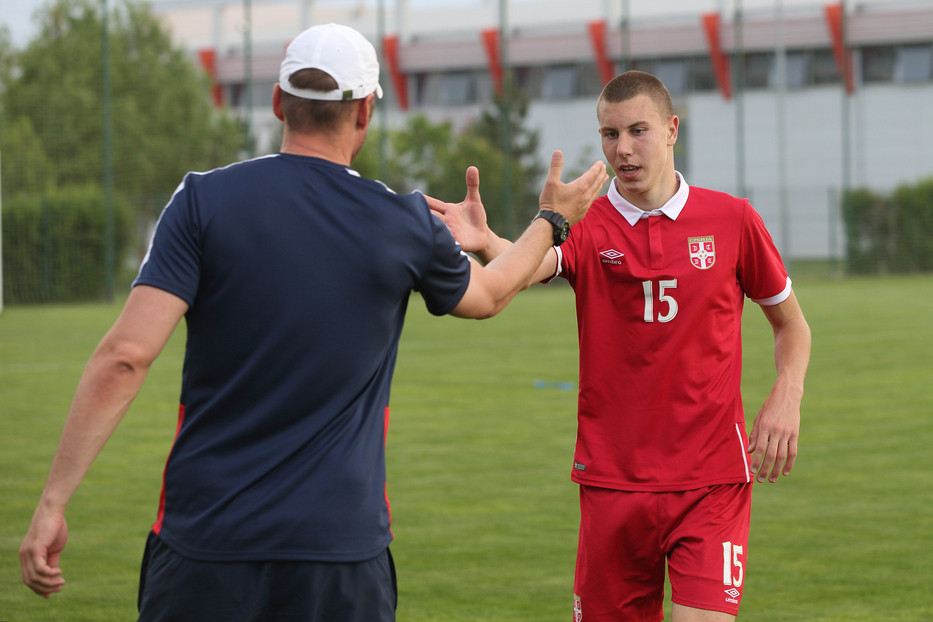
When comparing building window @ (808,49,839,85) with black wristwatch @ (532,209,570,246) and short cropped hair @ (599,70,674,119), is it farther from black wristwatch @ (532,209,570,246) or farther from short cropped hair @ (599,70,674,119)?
black wristwatch @ (532,209,570,246)

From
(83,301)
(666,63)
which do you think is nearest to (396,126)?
(666,63)

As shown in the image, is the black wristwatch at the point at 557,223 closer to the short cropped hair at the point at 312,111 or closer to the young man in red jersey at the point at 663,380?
the young man in red jersey at the point at 663,380

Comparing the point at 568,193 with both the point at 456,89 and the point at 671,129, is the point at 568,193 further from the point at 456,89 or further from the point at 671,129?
the point at 456,89

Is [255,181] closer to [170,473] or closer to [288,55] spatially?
[288,55]

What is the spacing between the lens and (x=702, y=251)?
4.33 metres

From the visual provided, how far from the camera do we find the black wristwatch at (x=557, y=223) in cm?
368

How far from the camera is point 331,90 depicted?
2990 mm

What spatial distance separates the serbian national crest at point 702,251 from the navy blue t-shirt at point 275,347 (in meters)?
1.57

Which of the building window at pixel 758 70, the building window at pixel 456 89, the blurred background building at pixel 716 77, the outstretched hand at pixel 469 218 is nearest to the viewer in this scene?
the outstretched hand at pixel 469 218

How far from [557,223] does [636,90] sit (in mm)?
901

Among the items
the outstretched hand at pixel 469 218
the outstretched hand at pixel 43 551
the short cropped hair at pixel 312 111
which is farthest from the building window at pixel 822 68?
the outstretched hand at pixel 43 551

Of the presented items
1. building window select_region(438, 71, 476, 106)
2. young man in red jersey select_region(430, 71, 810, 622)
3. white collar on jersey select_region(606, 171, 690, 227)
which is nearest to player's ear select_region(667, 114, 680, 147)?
young man in red jersey select_region(430, 71, 810, 622)

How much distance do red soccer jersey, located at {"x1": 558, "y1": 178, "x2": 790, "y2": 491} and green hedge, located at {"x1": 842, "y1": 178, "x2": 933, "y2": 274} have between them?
36.9 m

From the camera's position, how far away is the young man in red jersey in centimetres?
416
